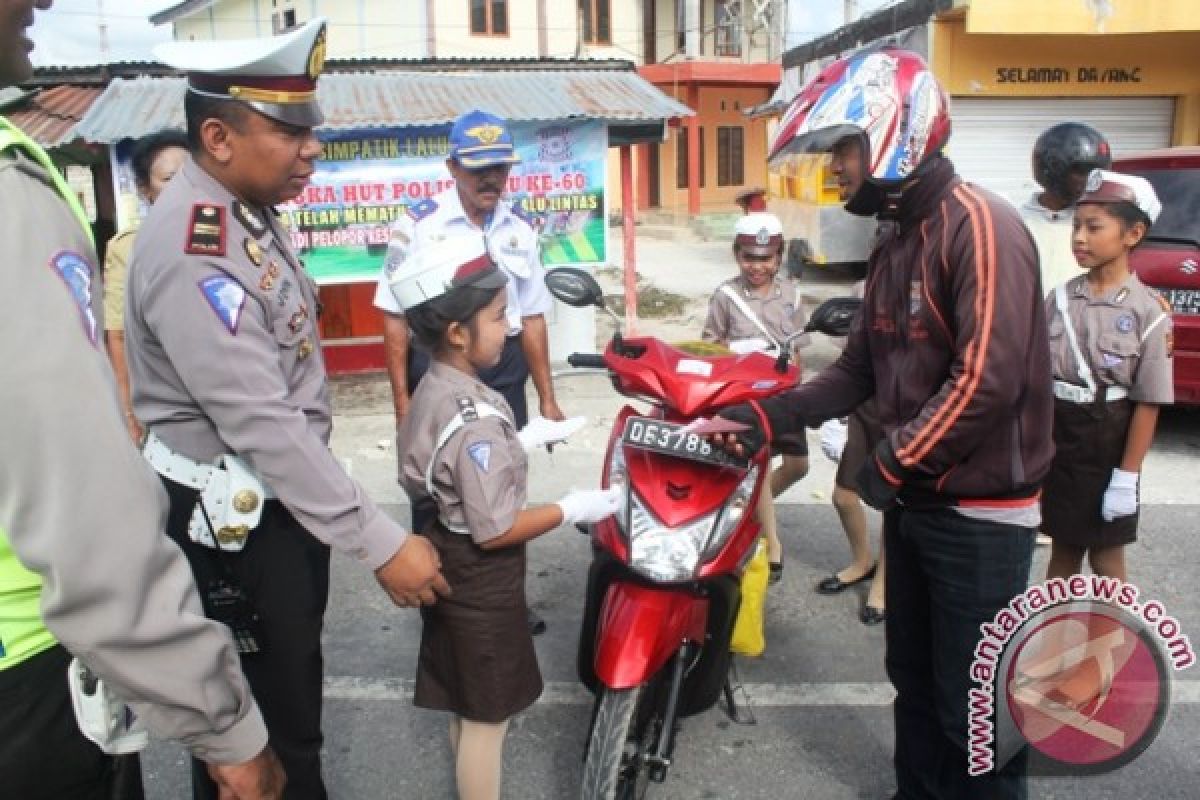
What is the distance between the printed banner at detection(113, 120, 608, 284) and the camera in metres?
7.56

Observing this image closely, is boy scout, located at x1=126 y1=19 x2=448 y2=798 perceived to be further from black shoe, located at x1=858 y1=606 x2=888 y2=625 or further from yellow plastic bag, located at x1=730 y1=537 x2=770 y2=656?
black shoe, located at x1=858 y1=606 x2=888 y2=625

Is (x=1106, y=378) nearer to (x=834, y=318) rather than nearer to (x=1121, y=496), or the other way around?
(x=1121, y=496)

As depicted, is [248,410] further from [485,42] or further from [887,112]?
[485,42]

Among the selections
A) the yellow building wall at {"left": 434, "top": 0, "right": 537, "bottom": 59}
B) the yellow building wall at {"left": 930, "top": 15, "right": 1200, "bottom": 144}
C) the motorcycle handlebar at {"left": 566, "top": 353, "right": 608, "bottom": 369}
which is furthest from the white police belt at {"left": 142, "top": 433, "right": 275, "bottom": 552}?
the yellow building wall at {"left": 434, "top": 0, "right": 537, "bottom": 59}

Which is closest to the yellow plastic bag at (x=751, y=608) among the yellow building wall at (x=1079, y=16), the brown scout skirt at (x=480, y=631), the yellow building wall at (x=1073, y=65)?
the brown scout skirt at (x=480, y=631)

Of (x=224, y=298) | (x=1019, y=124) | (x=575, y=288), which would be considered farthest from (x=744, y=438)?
(x=1019, y=124)

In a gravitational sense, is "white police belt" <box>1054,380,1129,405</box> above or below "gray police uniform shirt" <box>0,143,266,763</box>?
below

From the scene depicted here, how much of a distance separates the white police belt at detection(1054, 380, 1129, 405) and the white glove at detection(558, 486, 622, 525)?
69.8 inches

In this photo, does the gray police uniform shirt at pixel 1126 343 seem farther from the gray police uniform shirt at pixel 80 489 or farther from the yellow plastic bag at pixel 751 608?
the gray police uniform shirt at pixel 80 489

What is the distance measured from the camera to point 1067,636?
2.95 m

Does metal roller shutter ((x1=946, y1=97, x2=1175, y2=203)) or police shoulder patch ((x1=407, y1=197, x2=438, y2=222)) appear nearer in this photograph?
police shoulder patch ((x1=407, y1=197, x2=438, y2=222))

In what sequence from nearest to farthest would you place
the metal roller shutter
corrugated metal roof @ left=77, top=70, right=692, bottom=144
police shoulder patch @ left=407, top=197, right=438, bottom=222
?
police shoulder patch @ left=407, top=197, right=438, bottom=222
corrugated metal roof @ left=77, top=70, right=692, bottom=144
the metal roller shutter

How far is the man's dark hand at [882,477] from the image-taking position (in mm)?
2293

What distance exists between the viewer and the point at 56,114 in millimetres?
7379
